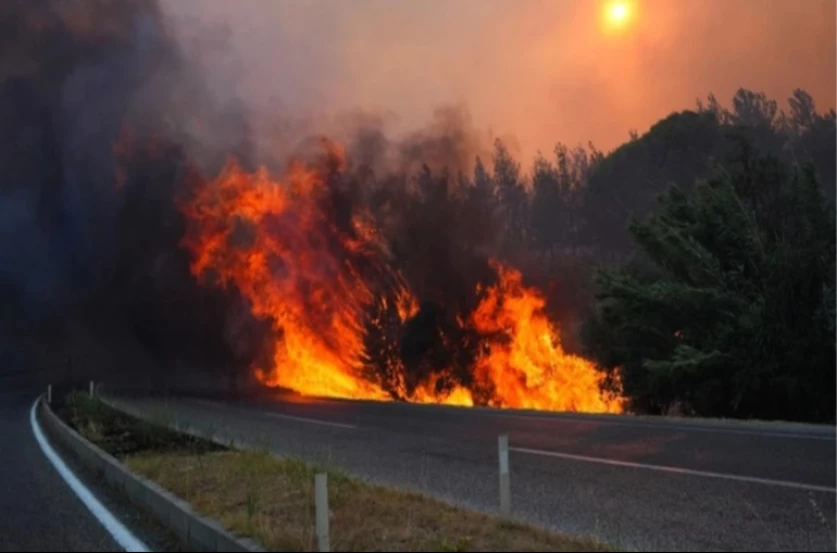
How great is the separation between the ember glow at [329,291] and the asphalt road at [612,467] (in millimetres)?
9800

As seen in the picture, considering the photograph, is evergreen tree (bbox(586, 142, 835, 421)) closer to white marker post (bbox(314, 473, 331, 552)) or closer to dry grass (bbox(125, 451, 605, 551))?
dry grass (bbox(125, 451, 605, 551))

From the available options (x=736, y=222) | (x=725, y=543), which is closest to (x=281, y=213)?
(x=736, y=222)

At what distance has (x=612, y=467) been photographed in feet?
31.1

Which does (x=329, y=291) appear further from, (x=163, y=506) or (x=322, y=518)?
(x=322, y=518)

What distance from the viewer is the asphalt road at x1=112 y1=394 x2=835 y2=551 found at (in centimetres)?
654

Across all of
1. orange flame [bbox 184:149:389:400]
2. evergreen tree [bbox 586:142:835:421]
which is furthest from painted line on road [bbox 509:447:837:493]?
orange flame [bbox 184:149:389:400]

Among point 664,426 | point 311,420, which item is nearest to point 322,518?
point 664,426

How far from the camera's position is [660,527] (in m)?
6.53

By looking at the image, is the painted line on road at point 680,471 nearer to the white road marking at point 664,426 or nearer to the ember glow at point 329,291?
the white road marking at point 664,426

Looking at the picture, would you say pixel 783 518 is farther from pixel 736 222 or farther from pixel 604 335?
pixel 604 335

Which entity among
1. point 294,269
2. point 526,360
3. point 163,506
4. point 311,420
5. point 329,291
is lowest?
point 163,506

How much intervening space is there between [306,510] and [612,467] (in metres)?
4.26

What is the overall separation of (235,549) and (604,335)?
58.0 feet

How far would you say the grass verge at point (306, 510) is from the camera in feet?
17.7
